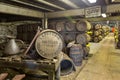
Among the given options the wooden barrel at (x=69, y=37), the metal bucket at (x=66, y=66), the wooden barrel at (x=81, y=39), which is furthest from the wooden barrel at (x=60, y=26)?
the metal bucket at (x=66, y=66)

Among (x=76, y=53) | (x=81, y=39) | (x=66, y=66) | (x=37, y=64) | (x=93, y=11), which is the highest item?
(x=93, y=11)

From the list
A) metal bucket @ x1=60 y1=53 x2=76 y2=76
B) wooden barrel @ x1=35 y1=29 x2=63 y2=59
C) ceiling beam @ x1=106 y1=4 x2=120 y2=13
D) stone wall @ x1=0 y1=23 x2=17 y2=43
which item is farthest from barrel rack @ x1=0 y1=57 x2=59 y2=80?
stone wall @ x1=0 y1=23 x2=17 y2=43

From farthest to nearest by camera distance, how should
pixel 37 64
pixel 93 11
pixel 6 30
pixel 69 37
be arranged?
pixel 6 30 → pixel 69 37 → pixel 93 11 → pixel 37 64

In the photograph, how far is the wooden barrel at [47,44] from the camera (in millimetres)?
2881

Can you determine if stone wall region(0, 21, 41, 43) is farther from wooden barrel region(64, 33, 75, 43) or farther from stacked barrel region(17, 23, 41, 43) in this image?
wooden barrel region(64, 33, 75, 43)

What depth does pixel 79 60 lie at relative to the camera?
17.4 feet

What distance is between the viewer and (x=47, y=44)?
288 centimetres

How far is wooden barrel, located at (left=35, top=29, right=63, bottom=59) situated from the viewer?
9.45 feet

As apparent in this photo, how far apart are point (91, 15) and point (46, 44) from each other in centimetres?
261

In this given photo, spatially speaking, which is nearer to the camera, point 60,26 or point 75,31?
point 75,31

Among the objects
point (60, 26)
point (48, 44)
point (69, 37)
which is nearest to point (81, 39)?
point (69, 37)

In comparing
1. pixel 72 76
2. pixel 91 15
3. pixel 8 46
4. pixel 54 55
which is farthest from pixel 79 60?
pixel 8 46

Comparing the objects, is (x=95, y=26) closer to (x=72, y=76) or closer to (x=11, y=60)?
(x=72, y=76)

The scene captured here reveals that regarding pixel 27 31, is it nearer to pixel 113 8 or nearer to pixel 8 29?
pixel 8 29
